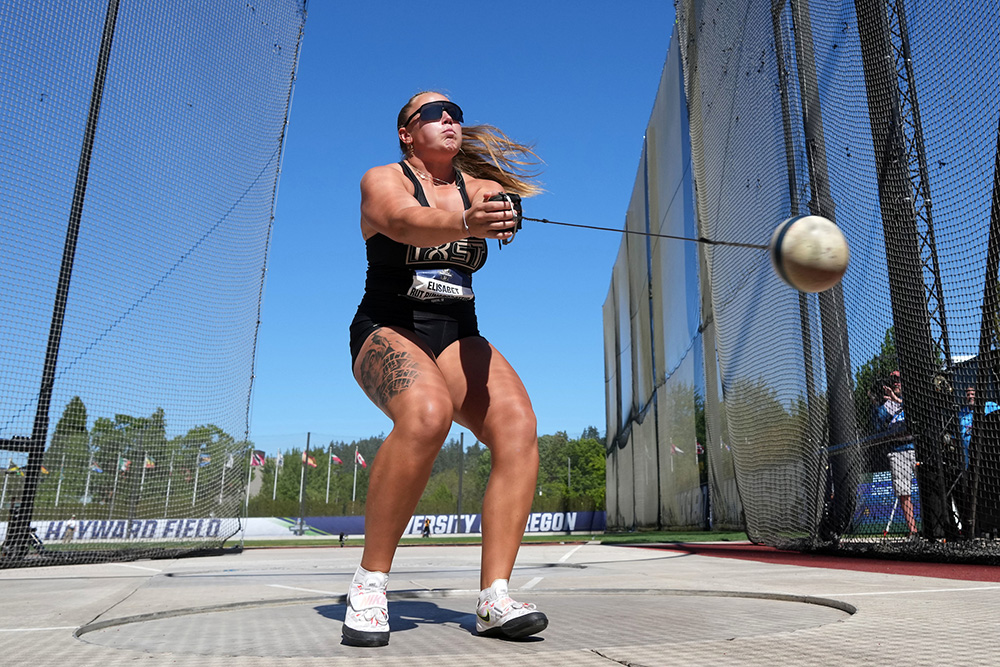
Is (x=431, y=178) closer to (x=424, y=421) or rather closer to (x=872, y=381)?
(x=424, y=421)

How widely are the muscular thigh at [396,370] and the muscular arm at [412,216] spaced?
31 centimetres

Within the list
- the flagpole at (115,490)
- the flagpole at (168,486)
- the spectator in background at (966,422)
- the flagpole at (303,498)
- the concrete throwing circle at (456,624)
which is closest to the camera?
the concrete throwing circle at (456,624)

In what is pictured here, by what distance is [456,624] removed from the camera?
2211mm

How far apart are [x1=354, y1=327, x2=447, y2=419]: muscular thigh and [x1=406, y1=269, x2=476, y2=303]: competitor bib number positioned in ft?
0.42

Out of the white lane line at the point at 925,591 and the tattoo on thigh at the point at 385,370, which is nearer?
the tattoo on thigh at the point at 385,370

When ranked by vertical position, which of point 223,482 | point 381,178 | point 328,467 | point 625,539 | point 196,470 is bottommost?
point 625,539

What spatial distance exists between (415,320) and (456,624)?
929mm

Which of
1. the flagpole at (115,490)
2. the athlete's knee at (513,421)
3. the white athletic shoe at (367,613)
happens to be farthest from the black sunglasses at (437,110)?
the flagpole at (115,490)

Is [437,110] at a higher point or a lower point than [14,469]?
higher

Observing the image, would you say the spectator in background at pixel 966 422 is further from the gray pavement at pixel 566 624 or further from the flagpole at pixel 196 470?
the flagpole at pixel 196 470

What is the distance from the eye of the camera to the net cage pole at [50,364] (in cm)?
659

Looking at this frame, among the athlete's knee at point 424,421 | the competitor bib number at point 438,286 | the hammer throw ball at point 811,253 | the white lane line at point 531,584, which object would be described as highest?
the hammer throw ball at point 811,253

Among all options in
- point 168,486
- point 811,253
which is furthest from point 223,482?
point 811,253

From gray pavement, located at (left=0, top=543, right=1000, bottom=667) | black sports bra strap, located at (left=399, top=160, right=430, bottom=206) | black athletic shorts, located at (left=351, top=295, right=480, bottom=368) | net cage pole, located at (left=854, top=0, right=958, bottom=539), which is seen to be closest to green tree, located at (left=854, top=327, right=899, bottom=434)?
net cage pole, located at (left=854, top=0, right=958, bottom=539)
